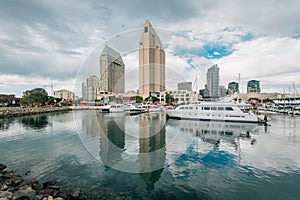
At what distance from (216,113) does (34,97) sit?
Result: 190 ft

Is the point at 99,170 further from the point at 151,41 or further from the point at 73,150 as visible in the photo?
the point at 151,41

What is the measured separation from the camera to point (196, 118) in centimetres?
2708

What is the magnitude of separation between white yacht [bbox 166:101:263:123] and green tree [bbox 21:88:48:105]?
52199 millimetres

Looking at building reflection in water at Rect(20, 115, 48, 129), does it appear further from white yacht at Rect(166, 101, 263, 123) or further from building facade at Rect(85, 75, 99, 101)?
white yacht at Rect(166, 101, 263, 123)

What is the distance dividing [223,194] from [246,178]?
194cm

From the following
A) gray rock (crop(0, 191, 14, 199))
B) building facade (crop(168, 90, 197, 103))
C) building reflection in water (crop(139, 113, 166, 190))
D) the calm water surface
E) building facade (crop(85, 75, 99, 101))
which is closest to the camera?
gray rock (crop(0, 191, 14, 199))

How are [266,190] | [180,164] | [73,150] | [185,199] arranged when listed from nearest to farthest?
[185,199], [266,190], [180,164], [73,150]

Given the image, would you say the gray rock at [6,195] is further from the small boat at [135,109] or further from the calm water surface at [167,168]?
the small boat at [135,109]

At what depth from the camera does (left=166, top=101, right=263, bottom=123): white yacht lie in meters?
24.1

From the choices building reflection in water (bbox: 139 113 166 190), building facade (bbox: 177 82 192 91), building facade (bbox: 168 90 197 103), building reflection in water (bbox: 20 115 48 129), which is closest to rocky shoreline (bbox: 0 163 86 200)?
building reflection in water (bbox: 139 113 166 190)

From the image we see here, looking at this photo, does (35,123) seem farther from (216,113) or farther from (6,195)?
(216,113)

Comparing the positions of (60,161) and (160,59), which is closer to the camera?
(60,161)

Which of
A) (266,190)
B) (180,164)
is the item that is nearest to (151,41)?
(180,164)

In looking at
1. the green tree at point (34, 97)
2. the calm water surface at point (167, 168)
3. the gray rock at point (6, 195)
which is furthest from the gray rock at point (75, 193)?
the green tree at point (34, 97)
